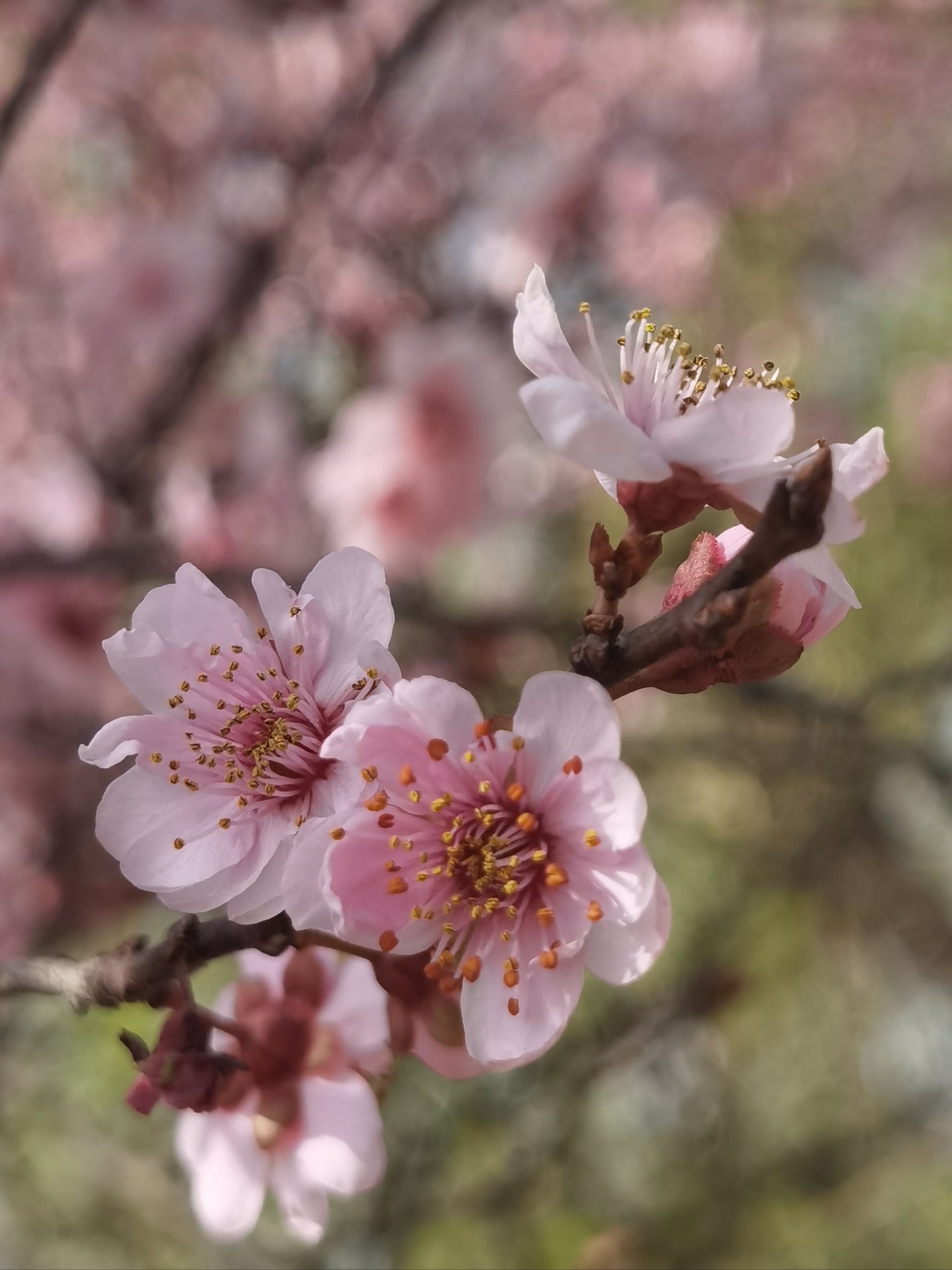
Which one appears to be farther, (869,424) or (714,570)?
(869,424)

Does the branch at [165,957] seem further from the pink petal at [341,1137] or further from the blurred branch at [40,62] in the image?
the blurred branch at [40,62]

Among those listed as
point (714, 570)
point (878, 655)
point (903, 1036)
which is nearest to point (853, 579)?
point (878, 655)

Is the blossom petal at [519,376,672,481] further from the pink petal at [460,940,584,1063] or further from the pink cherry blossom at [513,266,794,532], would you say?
the pink petal at [460,940,584,1063]

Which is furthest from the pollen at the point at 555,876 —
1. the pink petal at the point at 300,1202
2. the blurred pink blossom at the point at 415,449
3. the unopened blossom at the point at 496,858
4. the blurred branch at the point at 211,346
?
the blurred branch at the point at 211,346

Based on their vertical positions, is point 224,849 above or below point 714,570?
below

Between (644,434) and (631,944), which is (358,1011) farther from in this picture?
(644,434)

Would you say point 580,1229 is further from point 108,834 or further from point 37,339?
point 37,339

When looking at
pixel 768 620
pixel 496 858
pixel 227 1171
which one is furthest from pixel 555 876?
pixel 227 1171
